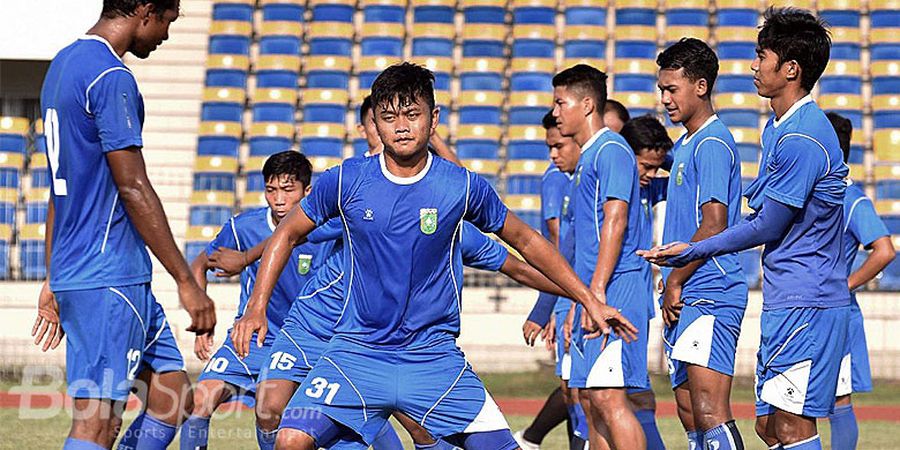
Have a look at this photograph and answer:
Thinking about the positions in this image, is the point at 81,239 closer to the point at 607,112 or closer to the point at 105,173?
the point at 105,173

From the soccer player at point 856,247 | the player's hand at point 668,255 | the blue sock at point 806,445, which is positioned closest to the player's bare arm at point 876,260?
the soccer player at point 856,247

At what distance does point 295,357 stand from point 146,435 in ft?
3.36

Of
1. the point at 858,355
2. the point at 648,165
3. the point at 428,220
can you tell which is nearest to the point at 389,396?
the point at 428,220

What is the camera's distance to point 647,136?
7.25m

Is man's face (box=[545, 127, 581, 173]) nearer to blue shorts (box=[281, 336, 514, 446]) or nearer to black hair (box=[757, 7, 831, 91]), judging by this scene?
black hair (box=[757, 7, 831, 91])

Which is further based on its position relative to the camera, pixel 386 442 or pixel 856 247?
pixel 856 247

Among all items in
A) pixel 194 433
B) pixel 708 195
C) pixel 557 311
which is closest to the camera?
pixel 708 195

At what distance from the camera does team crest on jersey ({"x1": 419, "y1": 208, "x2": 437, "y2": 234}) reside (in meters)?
4.58

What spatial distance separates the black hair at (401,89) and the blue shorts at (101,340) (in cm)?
115

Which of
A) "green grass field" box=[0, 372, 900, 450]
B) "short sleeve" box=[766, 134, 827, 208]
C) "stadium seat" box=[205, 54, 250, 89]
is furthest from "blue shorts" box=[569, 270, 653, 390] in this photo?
"stadium seat" box=[205, 54, 250, 89]

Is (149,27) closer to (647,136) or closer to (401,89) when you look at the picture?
(401,89)

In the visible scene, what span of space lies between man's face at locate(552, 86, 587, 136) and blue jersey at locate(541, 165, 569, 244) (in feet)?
4.55

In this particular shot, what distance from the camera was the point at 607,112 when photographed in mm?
8156

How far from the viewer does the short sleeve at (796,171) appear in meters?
4.99
